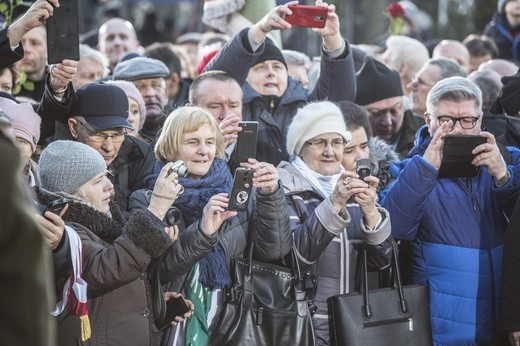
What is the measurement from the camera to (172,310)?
15.6 feet

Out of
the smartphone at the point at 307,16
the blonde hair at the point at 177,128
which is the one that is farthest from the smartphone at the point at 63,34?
the smartphone at the point at 307,16

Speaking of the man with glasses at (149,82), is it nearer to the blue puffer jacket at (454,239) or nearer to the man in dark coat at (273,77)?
the man in dark coat at (273,77)

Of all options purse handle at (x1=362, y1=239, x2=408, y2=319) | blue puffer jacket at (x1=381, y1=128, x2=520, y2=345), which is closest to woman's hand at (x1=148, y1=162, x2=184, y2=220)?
purse handle at (x1=362, y1=239, x2=408, y2=319)

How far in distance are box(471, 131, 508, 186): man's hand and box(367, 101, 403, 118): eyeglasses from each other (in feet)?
6.38

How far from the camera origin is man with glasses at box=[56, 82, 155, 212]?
5371 millimetres

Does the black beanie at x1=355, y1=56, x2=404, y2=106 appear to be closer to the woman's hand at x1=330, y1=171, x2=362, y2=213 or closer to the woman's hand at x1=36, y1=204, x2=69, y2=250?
the woman's hand at x1=330, y1=171, x2=362, y2=213

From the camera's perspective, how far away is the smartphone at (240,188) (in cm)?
479

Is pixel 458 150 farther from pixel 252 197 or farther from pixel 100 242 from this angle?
pixel 100 242

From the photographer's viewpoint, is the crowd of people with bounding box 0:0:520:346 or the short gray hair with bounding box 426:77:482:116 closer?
the crowd of people with bounding box 0:0:520:346

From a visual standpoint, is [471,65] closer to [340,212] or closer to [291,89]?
[291,89]

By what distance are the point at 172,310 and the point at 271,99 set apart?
2.15m

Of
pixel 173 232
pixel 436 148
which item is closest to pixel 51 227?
pixel 173 232

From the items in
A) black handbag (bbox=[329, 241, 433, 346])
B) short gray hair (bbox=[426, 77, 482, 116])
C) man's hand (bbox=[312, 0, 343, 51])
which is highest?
man's hand (bbox=[312, 0, 343, 51])

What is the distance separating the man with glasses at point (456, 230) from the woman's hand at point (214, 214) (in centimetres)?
103
